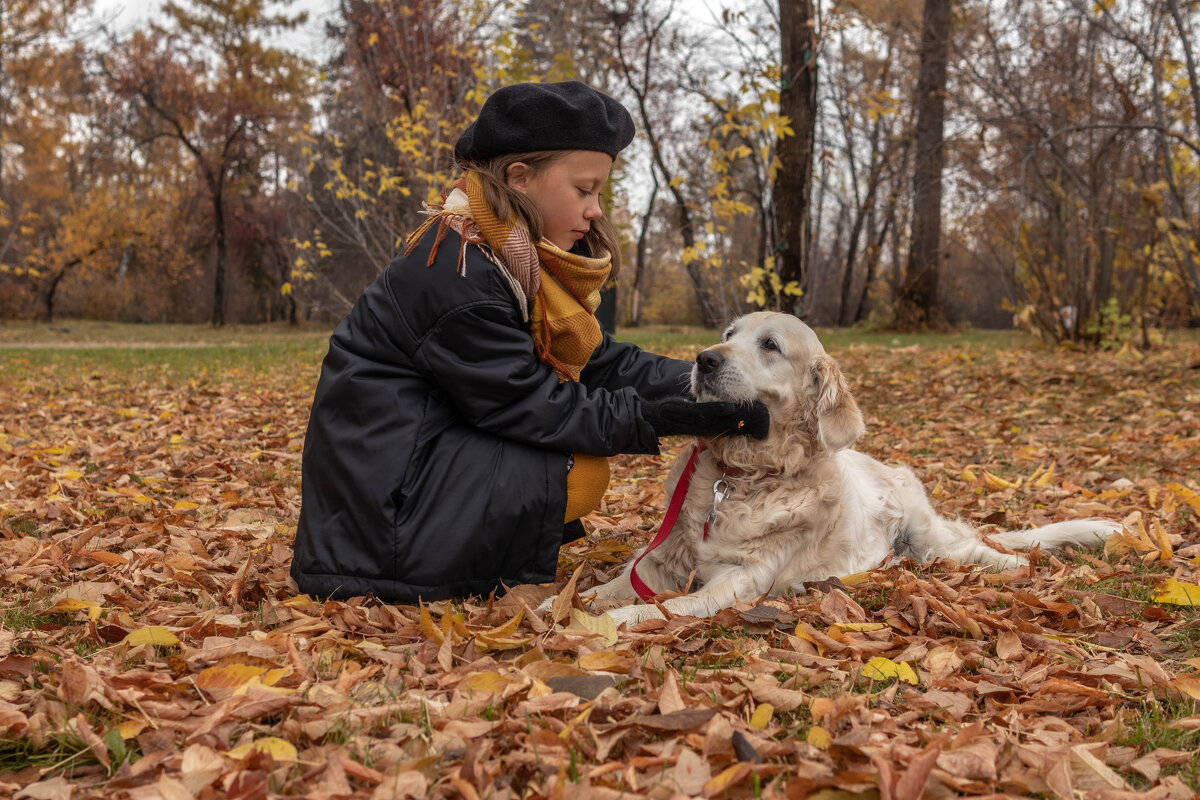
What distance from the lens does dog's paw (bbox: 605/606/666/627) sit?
3.01 metres

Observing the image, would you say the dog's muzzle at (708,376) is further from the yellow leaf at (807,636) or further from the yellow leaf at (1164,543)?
the yellow leaf at (1164,543)

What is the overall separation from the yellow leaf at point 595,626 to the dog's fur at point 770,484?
37 cm

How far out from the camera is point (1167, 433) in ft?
21.5

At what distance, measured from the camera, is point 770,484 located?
11.4ft

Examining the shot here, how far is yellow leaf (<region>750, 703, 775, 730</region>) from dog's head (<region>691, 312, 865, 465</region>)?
136 centimetres

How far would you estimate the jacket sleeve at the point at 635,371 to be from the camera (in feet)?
12.4

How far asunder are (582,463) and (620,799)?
1.64 meters

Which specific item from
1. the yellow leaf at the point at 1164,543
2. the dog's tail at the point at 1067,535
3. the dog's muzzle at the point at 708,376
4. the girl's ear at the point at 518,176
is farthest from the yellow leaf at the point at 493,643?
the yellow leaf at the point at 1164,543

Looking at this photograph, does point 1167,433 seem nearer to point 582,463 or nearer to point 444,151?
point 582,463

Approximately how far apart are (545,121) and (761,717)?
2092 millimetres

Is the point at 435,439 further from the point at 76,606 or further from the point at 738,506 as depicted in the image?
the point at 76,606

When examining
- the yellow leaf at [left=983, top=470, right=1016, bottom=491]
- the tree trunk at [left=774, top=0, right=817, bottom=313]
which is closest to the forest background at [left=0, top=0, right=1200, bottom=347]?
the tree trunk at [left=774, top=0, right=817, bottom=313]

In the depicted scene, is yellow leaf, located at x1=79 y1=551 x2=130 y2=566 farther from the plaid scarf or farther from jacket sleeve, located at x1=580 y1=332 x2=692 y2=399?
jacket sleeve, located at x1=580 y1=332 x2=692 y2=399

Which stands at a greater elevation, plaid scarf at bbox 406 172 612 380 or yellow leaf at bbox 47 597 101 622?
plaid scarf at bbox 406 172 612 380
